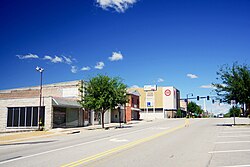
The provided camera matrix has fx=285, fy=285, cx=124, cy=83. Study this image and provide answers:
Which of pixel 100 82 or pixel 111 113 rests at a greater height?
pixel 100 82

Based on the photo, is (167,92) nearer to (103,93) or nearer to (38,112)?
(103,93)

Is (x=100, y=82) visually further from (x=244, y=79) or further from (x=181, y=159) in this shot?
(x=181, y=159)

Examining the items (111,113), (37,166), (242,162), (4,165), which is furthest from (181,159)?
(111,113)

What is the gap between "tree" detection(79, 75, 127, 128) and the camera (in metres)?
36.5

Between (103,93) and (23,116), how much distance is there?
1143 centimetres

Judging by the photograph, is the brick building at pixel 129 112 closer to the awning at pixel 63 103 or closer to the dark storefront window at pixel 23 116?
the awning at pixel 63 103

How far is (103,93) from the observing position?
3675 cm

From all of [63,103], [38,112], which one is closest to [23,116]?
[38,112]

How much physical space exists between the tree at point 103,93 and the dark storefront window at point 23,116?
6364 millimetres

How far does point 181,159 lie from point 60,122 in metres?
30.3

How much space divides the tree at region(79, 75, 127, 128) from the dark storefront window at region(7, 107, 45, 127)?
20.9ft

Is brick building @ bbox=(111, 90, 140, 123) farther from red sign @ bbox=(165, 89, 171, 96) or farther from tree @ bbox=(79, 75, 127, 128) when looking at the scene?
red sign @ bbox=(165, 89, 171, 96)

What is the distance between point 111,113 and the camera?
57.4m

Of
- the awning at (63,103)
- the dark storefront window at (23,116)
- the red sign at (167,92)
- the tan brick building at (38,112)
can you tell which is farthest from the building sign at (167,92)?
the dark storefront window at (23,116)
